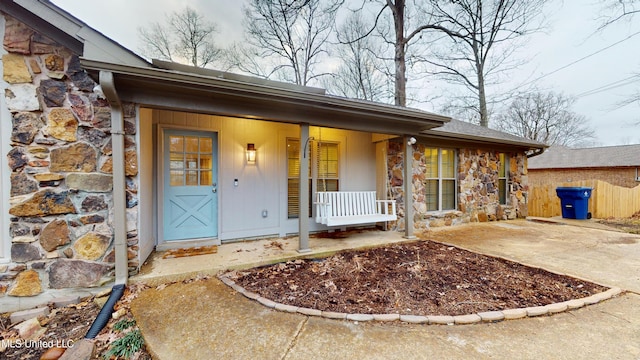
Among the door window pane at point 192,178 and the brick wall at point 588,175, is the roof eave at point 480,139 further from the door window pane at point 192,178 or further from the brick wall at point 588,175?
the brick wall at point 588,175

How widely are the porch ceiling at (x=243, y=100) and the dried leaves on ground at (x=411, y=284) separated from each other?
2.13m

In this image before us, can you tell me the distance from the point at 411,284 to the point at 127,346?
2640 millimetres

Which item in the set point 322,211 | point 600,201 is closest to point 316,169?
point 322,211

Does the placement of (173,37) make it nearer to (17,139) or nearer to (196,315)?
(17,139)

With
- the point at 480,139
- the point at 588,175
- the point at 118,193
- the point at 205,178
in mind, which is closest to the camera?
the point at 118,193

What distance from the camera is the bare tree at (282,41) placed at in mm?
9828

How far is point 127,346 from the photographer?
1820 millimetres

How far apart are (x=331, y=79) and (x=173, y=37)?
711 centimetres

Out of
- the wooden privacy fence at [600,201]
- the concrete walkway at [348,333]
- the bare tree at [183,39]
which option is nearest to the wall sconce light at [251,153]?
the concrete walkway at [348,333]

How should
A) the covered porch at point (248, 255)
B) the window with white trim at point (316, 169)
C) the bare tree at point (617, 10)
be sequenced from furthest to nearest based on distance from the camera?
the bare tree at point (617, 10) → the window with white trim at point (316, 169) → the covered porch at point (248, 255)

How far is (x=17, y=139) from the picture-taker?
242cm

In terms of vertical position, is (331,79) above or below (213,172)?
above

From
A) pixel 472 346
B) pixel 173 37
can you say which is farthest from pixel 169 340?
pixel 173 37

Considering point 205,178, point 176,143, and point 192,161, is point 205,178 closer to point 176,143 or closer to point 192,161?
point 192,161
